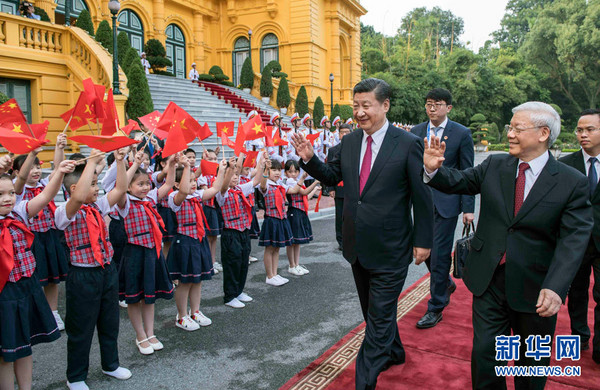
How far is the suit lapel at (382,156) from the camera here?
137 inches

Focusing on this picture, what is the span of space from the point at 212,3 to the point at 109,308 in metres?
26.8

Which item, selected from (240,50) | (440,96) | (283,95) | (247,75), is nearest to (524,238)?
(440,96)

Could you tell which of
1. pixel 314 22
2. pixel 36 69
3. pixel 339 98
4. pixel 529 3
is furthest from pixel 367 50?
pixel 529 3

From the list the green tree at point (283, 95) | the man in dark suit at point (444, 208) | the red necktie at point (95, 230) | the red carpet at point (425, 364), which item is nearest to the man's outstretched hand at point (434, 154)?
the red carpet at point (425, 364)

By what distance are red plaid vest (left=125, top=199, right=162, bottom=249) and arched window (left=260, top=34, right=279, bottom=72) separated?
81.8 ft

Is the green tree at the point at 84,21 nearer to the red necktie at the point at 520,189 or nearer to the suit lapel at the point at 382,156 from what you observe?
the suit lapel at the point at 382,156

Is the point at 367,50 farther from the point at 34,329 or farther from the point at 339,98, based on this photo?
the point at 34,329

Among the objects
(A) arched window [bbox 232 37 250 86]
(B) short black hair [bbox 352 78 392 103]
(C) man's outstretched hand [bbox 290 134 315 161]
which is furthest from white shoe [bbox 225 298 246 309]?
(A) arched window [bbox 232 37 250 86]

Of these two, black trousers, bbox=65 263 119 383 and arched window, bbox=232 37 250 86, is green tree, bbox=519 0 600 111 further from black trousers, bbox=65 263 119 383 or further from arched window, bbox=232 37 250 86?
black trousers, bbox=65 263 119 383

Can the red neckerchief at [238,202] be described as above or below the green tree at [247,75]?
below

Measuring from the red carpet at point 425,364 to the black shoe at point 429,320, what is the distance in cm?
5

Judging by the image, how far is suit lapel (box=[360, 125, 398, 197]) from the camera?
3477 millimetres

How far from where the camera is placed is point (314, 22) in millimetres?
27156

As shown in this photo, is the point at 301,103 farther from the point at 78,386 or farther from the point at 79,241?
the point at 78,386
